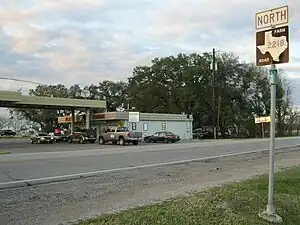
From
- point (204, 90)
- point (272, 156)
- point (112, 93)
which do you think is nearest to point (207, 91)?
point (204, 90)

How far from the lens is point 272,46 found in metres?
6.29

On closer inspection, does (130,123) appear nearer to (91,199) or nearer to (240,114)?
(240,114)

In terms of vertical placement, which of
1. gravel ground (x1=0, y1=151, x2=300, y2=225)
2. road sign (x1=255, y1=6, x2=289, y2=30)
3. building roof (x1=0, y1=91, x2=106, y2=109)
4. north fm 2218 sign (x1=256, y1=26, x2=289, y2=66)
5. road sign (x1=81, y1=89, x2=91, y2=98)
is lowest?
gravel ground (x1=0, y1=151, x2=300, y2=225)

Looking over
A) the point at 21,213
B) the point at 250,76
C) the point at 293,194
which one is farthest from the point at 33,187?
the point at 250,76

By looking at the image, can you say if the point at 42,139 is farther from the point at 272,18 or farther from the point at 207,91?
the point at 272,18

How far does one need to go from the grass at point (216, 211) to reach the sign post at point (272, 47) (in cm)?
40

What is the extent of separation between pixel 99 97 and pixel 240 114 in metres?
35.5

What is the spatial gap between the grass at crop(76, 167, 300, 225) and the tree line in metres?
59.4

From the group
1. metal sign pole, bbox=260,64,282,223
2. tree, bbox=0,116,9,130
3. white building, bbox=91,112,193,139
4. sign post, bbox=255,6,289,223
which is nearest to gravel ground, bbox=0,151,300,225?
metal sign pole, bbox=260,64,282,223

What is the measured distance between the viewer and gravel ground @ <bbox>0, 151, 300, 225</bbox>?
7404mm

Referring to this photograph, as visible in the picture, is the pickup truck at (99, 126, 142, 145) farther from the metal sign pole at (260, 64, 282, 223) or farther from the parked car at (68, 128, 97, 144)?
the metal sign pole at (260, 64, 282, 223)

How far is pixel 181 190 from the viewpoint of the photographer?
33.7ft

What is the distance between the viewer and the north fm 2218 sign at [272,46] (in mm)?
6148

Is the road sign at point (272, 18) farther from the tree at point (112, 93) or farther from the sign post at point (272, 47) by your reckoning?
the tree at point (112, 93)
